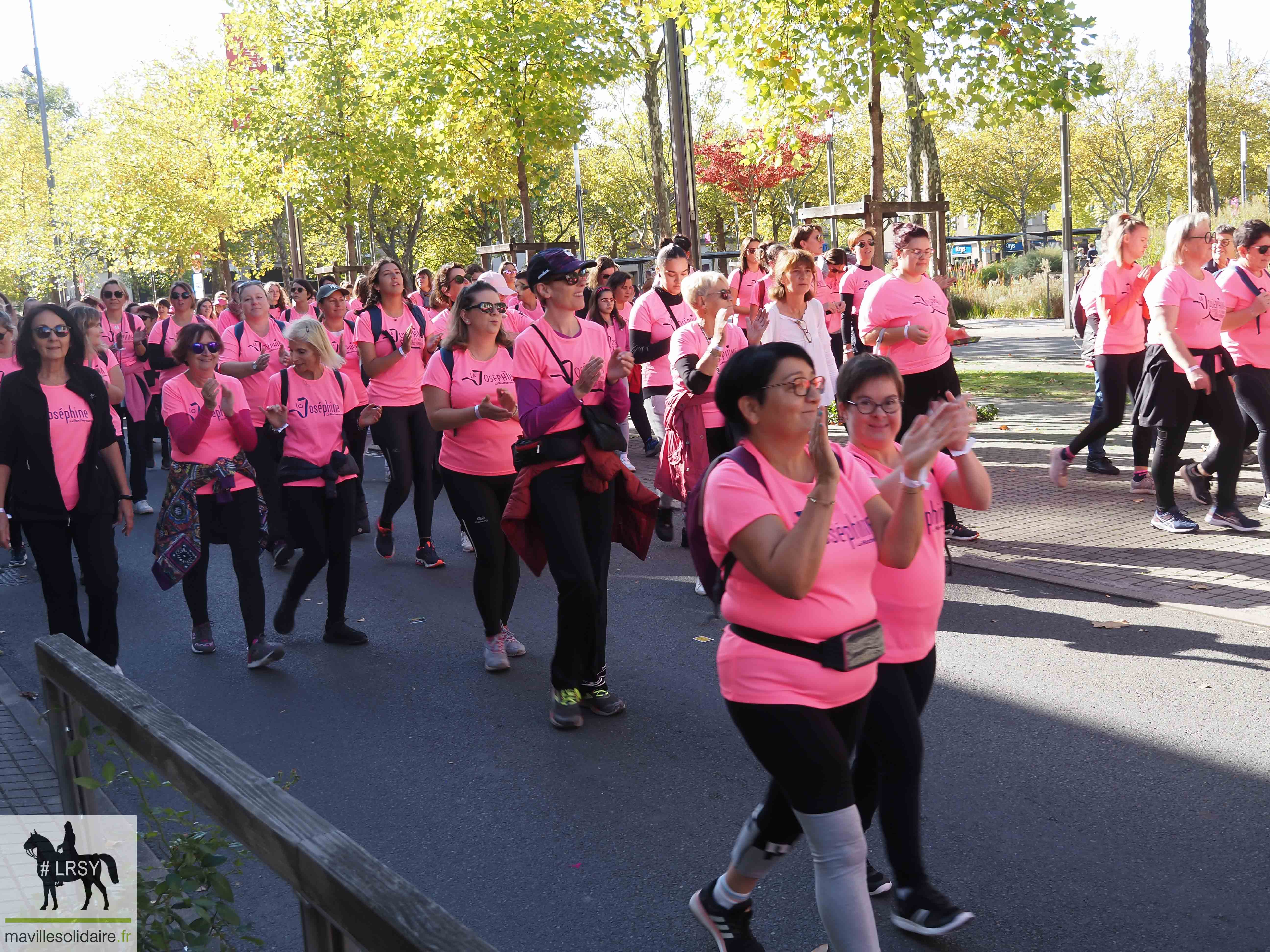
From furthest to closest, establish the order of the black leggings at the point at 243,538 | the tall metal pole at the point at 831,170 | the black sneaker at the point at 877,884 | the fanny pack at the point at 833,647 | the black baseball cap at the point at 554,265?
the tall metal pole at the point at 831,170
the black leggings at the point at 243,538
the black baseball cap at the point at 554,265
the black sneaker at the point at 877,884
the fanny pack at the point at 833,647

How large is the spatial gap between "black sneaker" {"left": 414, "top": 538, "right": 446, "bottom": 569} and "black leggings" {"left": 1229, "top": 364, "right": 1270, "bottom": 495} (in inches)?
218

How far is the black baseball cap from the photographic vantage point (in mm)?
5582

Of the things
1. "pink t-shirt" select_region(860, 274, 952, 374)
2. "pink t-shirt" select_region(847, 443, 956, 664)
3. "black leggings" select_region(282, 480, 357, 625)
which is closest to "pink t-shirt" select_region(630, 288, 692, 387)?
"pink t-shirt" select_region(860, 274, 952, 374)

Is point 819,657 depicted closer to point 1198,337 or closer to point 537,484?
point 537,484

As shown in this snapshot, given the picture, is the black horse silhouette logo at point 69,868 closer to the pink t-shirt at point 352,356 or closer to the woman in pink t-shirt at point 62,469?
the woman in pink t-shirt at point 62,469

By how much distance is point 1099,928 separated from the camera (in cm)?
358

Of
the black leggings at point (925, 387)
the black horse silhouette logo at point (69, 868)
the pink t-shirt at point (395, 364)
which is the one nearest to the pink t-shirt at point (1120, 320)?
the black leggings at point (925, 387)

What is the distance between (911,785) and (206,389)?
4471mm

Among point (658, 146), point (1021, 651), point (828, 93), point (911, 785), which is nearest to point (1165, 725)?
point (1021, 651)

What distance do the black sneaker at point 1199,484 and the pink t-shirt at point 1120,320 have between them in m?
1.00

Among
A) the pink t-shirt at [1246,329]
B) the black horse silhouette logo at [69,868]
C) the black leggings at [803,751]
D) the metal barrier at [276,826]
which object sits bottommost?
the black horse silhouette logo at [69,868]

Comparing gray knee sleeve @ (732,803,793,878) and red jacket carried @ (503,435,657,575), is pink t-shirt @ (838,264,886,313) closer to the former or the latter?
red jacket carried @ (503,435,657,575)

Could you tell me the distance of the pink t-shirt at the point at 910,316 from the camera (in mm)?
7918

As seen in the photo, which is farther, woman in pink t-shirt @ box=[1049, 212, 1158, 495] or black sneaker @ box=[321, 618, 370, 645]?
woman in pink t-shirt @ box=[1049, 212, 1158, 495]
